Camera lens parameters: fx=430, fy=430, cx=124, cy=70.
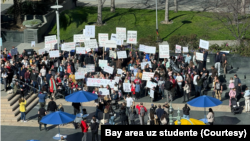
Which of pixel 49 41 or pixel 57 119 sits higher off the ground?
pixel 49 41

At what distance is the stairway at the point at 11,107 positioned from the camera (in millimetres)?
24898

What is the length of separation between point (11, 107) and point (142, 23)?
20374 mm

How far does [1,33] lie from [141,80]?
19.1 meters

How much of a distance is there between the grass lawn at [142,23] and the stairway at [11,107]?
14.9 m

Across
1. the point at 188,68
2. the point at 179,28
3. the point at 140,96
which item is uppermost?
the point at 179,28

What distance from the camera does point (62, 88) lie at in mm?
27547

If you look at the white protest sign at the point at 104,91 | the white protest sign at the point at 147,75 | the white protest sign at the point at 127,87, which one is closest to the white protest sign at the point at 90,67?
the white protest sign at the point at 127,87

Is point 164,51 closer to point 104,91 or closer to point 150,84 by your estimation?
point 150,84

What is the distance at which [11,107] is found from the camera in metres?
25.5

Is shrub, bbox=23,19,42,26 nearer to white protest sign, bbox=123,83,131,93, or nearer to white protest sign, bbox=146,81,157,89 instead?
white protest sign, bbox=123,83,131,93

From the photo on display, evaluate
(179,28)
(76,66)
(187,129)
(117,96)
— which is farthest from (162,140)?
(179,28)

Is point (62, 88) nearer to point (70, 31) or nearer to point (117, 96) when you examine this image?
point (117, 96)
